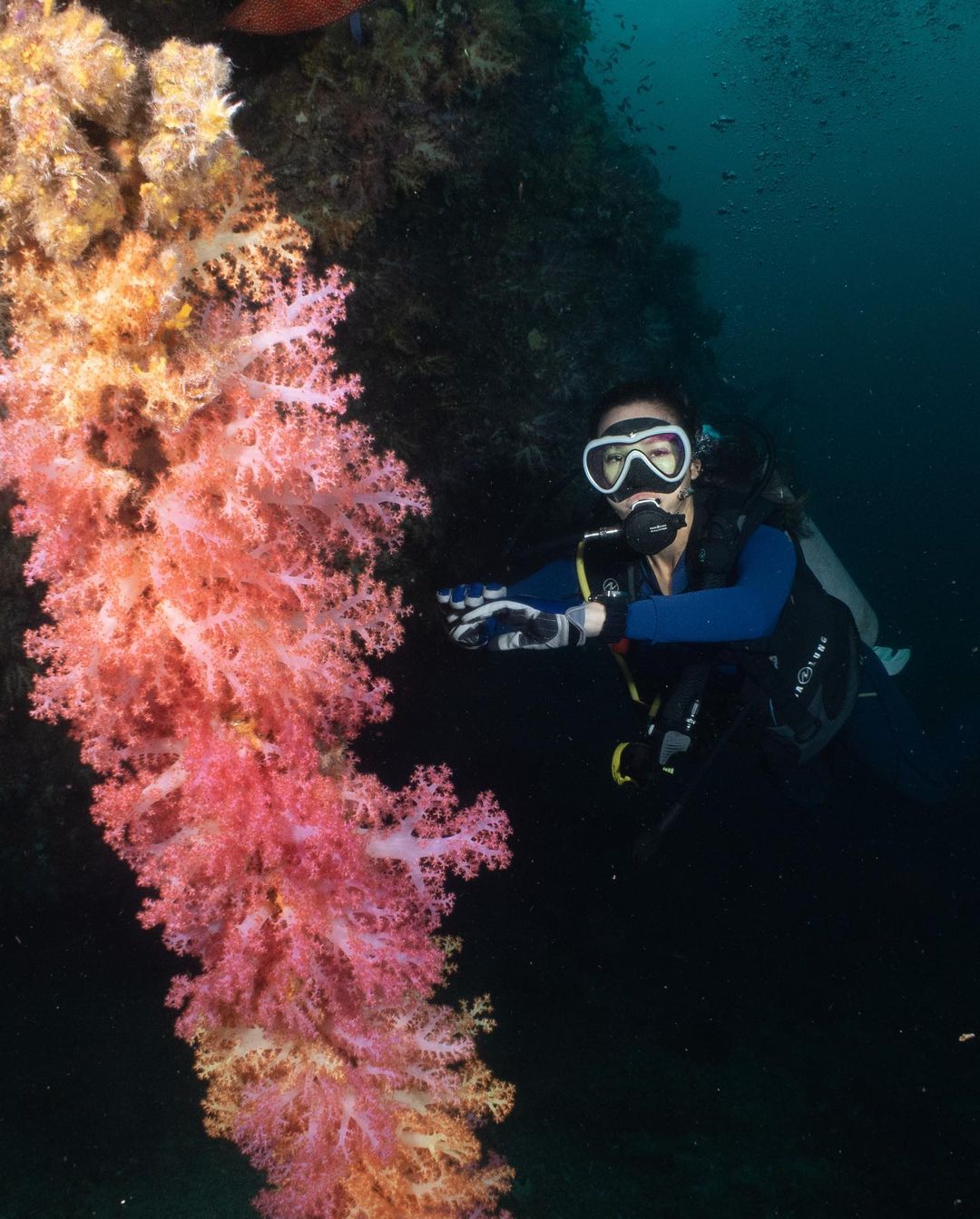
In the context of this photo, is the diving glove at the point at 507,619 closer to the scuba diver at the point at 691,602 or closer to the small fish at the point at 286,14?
the scuba diver at the point at 691,602

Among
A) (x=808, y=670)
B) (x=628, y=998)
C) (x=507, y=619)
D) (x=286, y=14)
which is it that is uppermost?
(x=286, y=14)

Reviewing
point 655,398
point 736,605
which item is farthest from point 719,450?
point 736,605

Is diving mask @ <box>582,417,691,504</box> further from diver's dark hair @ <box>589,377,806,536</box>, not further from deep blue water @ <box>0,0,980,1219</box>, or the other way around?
deep blue water @ <box>0,0,980,1219</box>

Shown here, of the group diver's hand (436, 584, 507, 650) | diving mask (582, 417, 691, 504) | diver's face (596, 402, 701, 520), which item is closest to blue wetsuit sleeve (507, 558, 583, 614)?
diver's face (596, 402, 701, 520)

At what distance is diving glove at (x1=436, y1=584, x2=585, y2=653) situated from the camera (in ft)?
10.8

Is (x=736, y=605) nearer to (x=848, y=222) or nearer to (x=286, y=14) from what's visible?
(x=286, y=14)

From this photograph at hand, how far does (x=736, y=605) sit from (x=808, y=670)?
3.81ft

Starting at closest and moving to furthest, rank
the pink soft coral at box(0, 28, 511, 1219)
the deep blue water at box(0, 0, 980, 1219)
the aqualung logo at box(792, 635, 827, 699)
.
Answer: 1. the pink soft coral at box(0, 28, 511, 1219)
2. the deep blue water at box(0, 0, 980, 1219)
3. the aqualung logo at box(792, 635, 827, 699)

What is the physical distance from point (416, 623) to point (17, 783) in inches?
100

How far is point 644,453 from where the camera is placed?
3664mm

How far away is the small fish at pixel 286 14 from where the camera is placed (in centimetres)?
266

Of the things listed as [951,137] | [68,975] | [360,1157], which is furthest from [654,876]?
[951,137]

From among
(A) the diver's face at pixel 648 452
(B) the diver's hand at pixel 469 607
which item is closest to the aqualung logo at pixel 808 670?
(A) the diver's face at pixel 648 452

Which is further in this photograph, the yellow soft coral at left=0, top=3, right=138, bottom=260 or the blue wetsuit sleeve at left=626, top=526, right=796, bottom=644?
the blue wetsuit sleeve at left=626, top=526, right=796, bottom=644
